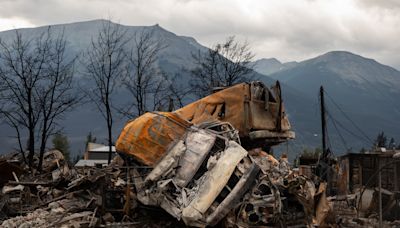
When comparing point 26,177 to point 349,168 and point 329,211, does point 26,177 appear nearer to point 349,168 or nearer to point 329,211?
point 329,211

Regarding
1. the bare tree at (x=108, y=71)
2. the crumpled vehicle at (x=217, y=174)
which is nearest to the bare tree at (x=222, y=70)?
the bare tree at (x=108, y=71)

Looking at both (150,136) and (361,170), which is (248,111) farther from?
(361,170)

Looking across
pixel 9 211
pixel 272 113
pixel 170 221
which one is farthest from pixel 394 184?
pixel 9 211

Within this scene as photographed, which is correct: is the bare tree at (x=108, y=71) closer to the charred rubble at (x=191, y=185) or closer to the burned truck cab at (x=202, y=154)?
the charred rubble at (x=191, y=185)

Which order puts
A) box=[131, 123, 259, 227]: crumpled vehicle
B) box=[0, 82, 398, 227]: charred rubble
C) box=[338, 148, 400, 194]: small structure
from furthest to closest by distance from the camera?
box=[338, 148, 400, 194]: small structure
box=[0, 82, 398, 227]: charred rubble
box=[131, 123, 259, 227]: crumpled vehicle

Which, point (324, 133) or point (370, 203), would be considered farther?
point (324, 133)

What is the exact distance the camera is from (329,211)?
12891 mm

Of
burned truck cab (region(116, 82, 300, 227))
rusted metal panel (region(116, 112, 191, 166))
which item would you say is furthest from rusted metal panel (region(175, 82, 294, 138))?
rusted metal panel (region(116, 112, 191, 166))

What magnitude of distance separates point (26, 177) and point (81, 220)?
6471 mm

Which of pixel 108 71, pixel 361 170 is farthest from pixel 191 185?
pixel 108 71

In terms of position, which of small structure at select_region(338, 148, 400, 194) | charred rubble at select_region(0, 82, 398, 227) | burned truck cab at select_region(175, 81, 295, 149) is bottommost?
small structure at select_region(338, 148, 400, 194)

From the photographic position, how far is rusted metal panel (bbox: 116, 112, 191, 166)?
1192 centimetres

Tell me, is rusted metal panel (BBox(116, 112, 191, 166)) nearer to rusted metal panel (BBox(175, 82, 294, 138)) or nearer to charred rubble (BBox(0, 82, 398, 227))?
charred rubble (BBox(0, 82, 398, 227))

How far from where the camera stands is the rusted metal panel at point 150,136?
1192 centimetres
